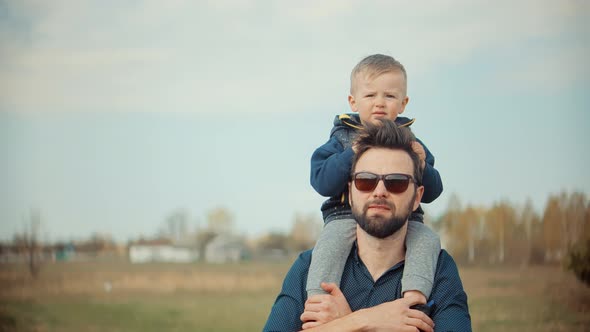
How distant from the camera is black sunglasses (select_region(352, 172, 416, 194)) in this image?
13.4 feet

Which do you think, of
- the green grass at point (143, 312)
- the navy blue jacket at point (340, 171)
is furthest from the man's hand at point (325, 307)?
the green grass at point (143, 312)

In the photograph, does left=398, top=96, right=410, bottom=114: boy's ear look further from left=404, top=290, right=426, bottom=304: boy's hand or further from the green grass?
the green grass

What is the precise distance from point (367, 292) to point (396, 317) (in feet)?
1.01

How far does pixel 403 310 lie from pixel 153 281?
109ft

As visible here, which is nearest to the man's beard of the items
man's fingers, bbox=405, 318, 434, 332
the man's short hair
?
the man's short hair

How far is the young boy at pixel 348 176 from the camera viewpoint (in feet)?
13.7

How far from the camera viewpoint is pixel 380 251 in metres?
4.25


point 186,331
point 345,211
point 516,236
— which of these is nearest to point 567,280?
point 516,236

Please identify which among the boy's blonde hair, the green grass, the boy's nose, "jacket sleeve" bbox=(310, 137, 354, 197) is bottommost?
the green grass

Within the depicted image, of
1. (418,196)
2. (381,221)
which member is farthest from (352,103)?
(381,221)

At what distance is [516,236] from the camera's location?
23.2 meters

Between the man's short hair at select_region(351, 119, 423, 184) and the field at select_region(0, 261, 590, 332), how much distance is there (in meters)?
22.6

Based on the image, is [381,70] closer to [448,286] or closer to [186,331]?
[448,286]

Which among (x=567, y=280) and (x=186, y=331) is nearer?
(x=567, y=280)
